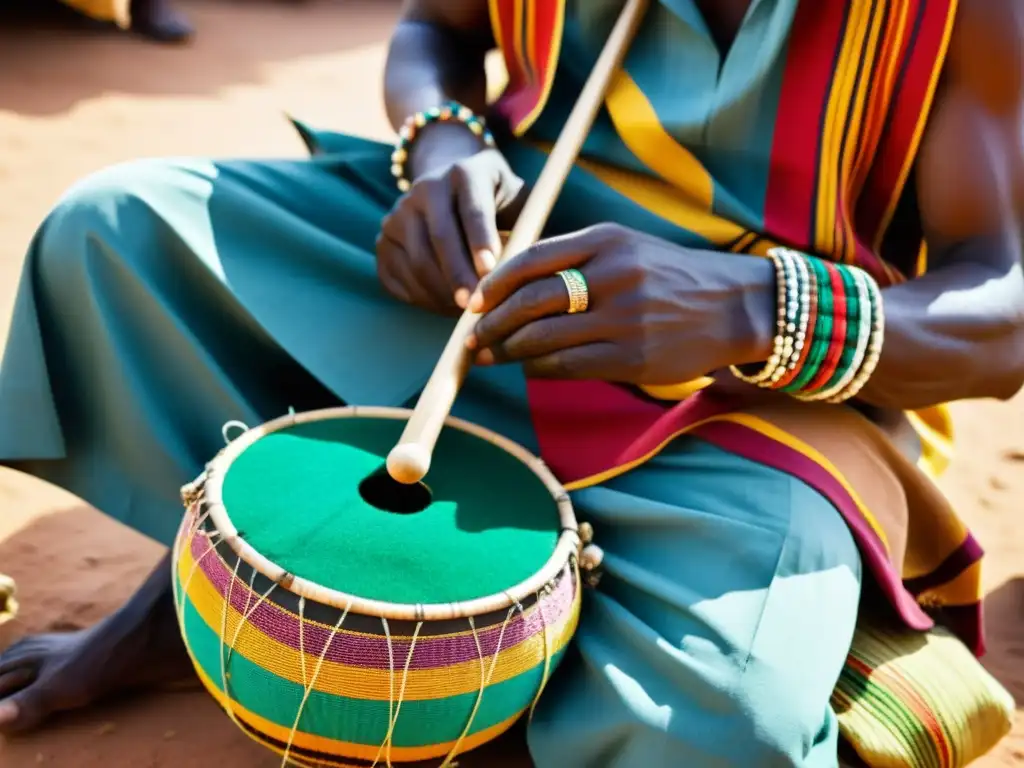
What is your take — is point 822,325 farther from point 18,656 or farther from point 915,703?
point 18,656

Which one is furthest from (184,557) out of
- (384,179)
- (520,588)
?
(384,179)

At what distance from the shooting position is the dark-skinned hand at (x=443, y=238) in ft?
4.57

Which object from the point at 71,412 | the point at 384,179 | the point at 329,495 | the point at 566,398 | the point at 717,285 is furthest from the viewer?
the point at 384,179

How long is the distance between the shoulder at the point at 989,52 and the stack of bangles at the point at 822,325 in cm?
32

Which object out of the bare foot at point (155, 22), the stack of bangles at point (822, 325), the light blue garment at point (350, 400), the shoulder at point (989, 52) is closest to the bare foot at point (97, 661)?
the light blue garment at point (350, 400)

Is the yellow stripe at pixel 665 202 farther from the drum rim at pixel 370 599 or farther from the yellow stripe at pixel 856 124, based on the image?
the drum rim at pixel 370 599

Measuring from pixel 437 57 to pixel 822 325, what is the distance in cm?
97

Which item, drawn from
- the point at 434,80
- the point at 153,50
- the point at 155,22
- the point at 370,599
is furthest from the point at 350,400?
the point at 155,22

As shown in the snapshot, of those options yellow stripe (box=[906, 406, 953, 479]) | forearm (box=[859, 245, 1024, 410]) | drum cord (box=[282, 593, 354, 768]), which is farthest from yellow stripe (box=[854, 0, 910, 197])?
drum cord (box=[282, 593, 354, 768])

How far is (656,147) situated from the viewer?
1.57m

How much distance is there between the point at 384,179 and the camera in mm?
1820

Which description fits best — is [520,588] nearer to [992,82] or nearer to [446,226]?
[446,226]

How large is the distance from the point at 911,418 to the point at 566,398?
0.58 meters

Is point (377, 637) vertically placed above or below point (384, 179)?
below
